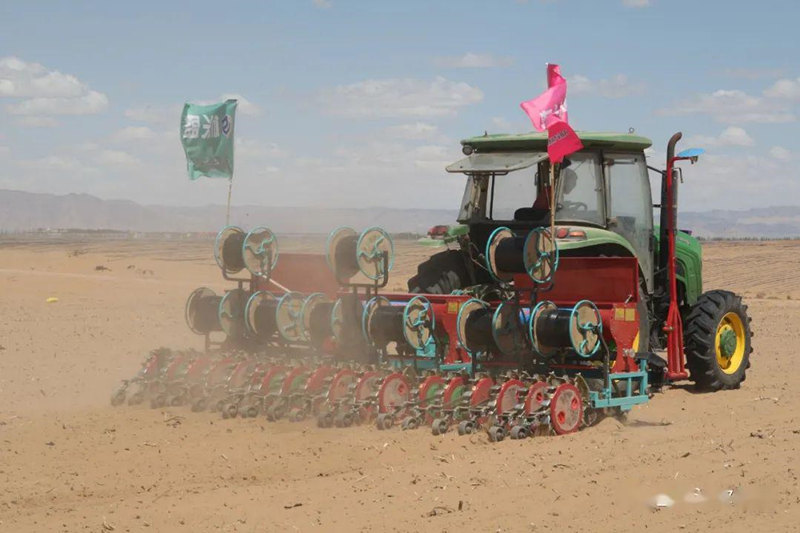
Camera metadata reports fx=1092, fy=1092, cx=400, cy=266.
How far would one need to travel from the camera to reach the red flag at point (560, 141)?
9.58m

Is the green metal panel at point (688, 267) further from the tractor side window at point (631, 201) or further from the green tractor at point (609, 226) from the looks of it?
the tractor side window at point (631, 201)

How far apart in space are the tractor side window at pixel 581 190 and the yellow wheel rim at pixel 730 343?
198cm

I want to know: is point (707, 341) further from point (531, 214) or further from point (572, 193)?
point (531, 214)

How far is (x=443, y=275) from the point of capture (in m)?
11.0

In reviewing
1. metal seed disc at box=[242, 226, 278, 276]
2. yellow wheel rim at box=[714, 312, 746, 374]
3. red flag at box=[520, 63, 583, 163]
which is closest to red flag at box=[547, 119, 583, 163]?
red flag at box=[520, 63, 583, 163]

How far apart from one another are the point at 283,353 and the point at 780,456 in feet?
16.8

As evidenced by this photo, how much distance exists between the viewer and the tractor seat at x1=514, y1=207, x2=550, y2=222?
10.6 metres

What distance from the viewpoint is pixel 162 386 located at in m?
10.5

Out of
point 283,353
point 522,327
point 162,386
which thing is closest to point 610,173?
point 522,327

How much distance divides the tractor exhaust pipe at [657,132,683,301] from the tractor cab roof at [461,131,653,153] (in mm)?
350

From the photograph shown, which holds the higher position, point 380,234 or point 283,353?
point 380,234

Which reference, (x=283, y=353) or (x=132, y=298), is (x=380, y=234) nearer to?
(x=283, y=353)

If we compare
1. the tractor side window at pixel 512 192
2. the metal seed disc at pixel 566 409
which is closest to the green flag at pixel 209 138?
the tractor side window at pixel 512 192

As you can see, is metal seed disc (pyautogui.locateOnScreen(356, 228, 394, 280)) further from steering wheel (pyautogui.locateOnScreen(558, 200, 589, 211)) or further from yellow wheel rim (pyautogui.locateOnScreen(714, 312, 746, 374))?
yellow wheel rim (pyautogui.locateOnScreen(714, 312, 746, 374))
